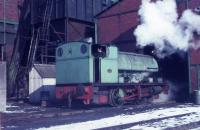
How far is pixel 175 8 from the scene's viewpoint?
20.9 m

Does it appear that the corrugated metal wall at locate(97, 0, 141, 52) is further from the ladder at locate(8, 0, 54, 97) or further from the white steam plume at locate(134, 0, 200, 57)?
the ladder at locate(8, 0, 54, 97)

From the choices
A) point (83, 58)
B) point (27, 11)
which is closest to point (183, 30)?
point (83, 58)

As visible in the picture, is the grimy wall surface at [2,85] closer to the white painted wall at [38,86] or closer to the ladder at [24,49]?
the white painted wall at [38,86]

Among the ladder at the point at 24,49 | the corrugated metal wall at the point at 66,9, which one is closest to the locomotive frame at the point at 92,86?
the ladder at the point at 24,49

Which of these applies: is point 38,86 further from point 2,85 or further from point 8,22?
point 8,22

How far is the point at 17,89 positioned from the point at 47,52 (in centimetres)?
432

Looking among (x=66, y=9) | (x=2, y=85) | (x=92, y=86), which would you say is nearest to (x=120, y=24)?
(x=66, y=9)

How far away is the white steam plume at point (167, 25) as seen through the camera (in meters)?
20.0

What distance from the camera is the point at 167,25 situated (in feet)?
65.8

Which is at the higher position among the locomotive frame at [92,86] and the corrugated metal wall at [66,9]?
the corrugated metal wall at [66,9]

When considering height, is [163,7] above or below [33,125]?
above

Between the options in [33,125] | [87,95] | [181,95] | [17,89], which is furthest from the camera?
[17,89]

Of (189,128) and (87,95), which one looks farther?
(87,95)

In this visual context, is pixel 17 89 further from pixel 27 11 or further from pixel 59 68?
pixel 59 68
